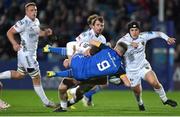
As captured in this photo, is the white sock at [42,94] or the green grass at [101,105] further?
the white sock at [42,94]

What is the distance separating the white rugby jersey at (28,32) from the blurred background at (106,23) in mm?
6895

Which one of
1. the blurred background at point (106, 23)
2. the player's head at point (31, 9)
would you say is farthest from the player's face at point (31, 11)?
the blurred background at point (106, 23)

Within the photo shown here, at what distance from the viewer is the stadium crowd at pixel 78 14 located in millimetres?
23859

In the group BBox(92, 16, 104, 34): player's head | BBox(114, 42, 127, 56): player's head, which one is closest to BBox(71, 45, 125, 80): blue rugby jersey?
BBox(114, 42, 127, 56): player's head

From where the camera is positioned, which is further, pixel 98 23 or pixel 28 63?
pixel 28 63

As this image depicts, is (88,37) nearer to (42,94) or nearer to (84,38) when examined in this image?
(84,38)

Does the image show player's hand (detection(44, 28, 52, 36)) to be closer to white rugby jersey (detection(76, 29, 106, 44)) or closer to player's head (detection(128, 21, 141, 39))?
white rugby jersey (detection(76, 29, 106, 44))

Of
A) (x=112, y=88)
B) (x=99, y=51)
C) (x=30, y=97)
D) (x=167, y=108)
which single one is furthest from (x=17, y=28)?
(x=112, y=88)

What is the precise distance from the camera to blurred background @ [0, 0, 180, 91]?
23.6 m

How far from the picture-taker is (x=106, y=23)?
24.7 m

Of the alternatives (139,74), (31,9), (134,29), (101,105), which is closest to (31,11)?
(31,9)

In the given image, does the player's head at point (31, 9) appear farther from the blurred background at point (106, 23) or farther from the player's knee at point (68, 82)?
the blurred background at point (106, 23)

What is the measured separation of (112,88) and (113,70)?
10542 mm

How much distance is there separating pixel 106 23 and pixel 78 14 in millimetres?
1022
